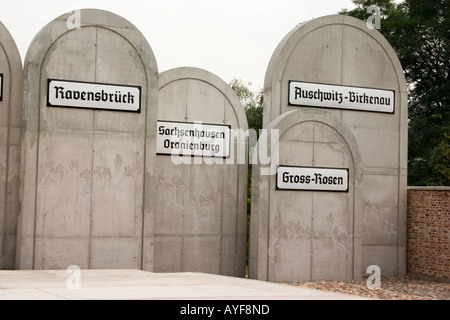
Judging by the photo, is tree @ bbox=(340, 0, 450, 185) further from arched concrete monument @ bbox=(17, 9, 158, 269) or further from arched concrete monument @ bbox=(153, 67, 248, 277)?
arched concrete monument @ bbox=(17, 9, 158, 269)

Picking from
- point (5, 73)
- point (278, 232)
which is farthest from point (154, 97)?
point (278, 232)

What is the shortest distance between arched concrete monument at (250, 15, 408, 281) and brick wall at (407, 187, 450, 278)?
23 cm

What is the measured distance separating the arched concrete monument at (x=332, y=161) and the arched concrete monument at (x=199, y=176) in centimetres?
97

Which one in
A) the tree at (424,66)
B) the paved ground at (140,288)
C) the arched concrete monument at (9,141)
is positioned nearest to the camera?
the paved ground at (140,288)

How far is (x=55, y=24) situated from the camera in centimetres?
1502

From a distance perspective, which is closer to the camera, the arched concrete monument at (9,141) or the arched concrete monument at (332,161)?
the arched concrete monument at (9,141)

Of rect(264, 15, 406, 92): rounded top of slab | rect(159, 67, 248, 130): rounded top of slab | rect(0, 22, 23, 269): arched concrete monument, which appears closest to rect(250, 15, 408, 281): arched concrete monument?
rect(264, 15, 406, 92): rounded top of slab

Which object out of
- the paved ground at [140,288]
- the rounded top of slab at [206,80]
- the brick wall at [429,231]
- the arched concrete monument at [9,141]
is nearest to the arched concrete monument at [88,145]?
the arched concrete monument at [9,141]

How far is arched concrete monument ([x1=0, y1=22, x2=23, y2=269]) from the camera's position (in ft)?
49.5

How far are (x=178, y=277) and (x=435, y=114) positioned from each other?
2769 cm

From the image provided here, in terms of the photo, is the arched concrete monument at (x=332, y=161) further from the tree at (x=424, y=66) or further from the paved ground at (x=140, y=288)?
the tree at (x=424, y=66)

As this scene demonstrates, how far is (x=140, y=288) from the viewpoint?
10227 mm

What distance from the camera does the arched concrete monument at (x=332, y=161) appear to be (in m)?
16.9

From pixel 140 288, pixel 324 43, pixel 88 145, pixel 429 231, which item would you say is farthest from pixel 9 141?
pixel 429 231
